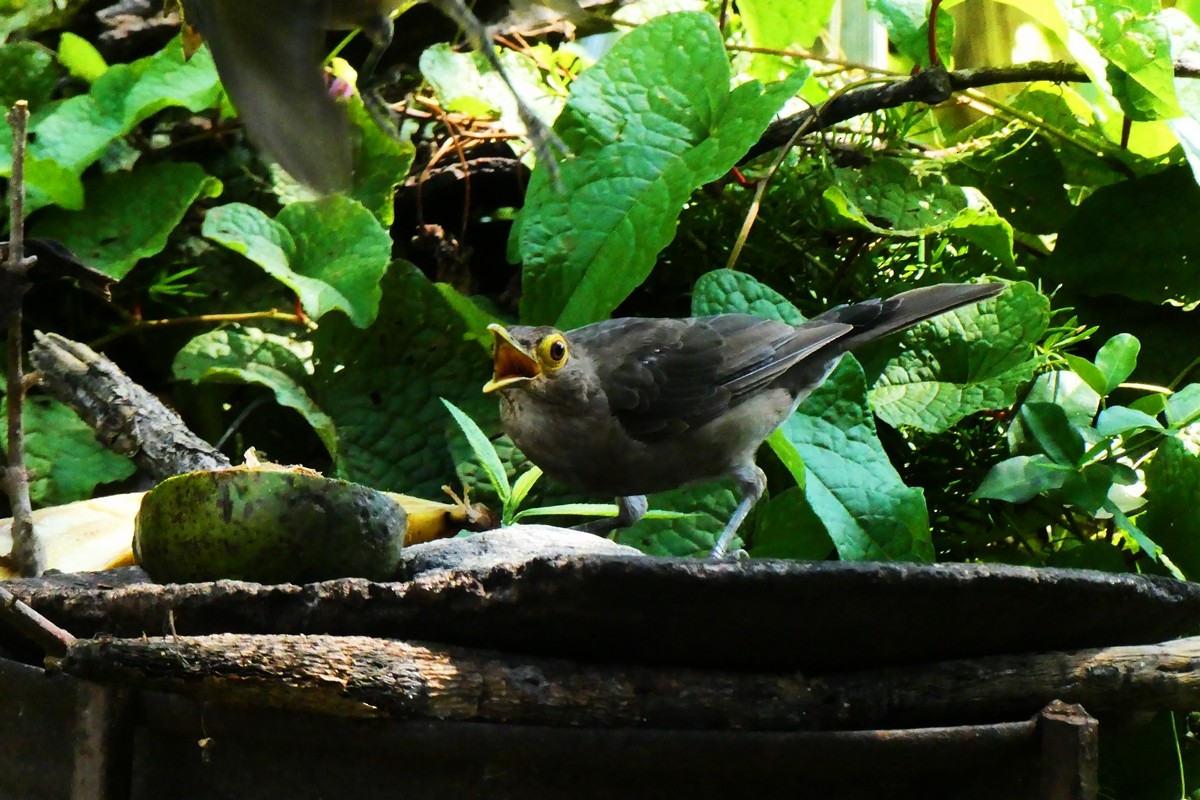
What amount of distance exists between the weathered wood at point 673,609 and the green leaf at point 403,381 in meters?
1.55

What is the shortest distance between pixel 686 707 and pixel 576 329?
1.40 metres

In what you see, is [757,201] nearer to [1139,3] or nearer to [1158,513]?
[1139,3]

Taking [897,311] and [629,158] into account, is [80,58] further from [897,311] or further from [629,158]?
[897,311]

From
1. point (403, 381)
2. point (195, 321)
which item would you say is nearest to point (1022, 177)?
point (403, 381)

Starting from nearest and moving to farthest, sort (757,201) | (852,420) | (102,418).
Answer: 1. (102,418)
2. (852,420)
3. (757,201)

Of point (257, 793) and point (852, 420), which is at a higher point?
point (257, 793)

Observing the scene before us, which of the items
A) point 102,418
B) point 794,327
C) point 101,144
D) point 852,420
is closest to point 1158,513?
point 852,420

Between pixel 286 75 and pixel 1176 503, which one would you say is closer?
pixel 286 75

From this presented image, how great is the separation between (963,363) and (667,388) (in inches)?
28.9

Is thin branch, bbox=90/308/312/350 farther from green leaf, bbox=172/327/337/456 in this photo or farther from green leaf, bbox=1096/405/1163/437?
green leaf, bbox=1096/405/1163/437

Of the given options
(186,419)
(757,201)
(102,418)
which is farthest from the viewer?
(186,419)

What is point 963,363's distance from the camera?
8.06ft

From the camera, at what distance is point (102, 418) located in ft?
6.47

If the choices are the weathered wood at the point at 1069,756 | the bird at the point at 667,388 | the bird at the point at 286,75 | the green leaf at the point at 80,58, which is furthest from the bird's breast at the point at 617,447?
the green leaf at the point at 80,58
